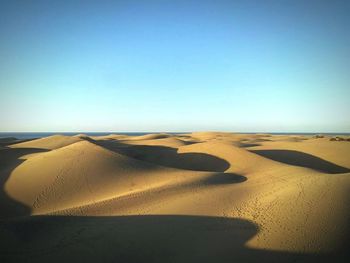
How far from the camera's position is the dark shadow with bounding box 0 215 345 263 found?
552 centimetres

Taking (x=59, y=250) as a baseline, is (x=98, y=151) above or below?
above

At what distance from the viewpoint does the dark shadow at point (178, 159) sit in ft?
55.8

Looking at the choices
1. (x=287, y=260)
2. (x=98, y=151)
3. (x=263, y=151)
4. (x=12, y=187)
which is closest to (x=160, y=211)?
(x=287, y=260)

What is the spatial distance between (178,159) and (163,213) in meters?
11.5

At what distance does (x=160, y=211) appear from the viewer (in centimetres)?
809

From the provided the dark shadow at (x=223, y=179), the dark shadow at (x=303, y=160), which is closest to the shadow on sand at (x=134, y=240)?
the dark shadow at (x=223, y=179)

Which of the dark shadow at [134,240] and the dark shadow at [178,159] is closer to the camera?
the dark shadow at [134,240]

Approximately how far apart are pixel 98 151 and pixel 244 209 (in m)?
10.1

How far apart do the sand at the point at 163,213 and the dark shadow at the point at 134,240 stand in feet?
0.07

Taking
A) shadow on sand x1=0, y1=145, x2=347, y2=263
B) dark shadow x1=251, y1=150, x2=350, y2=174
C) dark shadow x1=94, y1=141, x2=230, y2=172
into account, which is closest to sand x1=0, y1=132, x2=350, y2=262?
shadow on sand x1=0, y1=145, x2=347, y2=263

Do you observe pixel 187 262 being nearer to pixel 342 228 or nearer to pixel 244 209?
pixel 244 209

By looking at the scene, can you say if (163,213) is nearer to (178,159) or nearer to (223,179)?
(223,179)

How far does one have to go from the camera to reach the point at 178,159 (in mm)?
19391

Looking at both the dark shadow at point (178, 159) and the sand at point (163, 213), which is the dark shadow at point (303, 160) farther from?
the dark shadow at point (178, 159)
